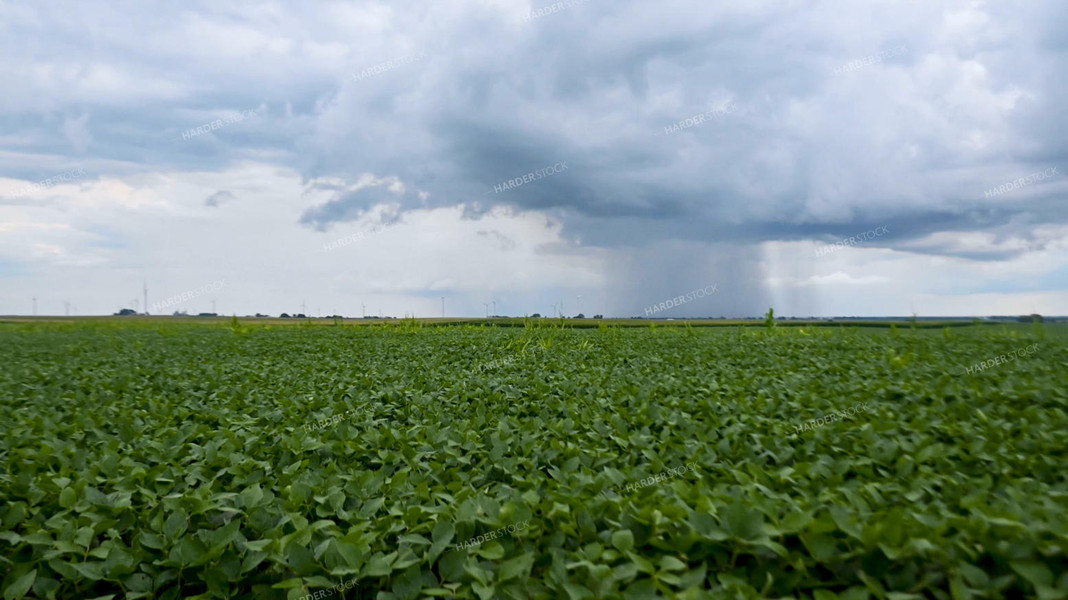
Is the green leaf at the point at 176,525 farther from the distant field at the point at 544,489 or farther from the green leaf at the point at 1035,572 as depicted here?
the green leaf at the point at 1035,572

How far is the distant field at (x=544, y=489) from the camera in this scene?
1695 millimetres

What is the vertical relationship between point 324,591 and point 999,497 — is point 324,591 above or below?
below

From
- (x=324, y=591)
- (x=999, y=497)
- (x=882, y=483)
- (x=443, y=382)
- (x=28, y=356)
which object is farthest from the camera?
(x=28, y=356)

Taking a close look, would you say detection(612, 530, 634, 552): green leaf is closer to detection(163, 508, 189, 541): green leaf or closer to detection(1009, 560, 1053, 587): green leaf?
detection(1009, 560, 1053, 587): green leaf

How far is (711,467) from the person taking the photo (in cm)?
281

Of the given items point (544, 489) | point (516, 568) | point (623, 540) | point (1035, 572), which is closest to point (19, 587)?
point (516, 568)

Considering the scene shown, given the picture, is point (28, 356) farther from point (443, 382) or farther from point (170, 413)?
point (443, 382)

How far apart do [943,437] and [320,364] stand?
20.6ft

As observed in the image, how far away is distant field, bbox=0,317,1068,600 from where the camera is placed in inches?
66.7

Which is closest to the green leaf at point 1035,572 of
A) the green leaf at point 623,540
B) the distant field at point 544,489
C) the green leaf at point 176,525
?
the distant field at point 544,489

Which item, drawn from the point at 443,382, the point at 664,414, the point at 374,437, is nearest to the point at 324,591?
the point at 374,437

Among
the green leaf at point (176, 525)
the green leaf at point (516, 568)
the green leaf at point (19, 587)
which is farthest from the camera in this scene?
the green leaf at point (176, 525)

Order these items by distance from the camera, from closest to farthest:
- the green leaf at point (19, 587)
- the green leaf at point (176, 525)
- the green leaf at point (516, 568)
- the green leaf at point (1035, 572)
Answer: the green leaf at point (1035, 572), the green leaf at point (516, 568), the green leaf at point (19, 587), the green leaf at point (176, 525)

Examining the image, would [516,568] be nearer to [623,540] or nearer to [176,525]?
[623,540]
